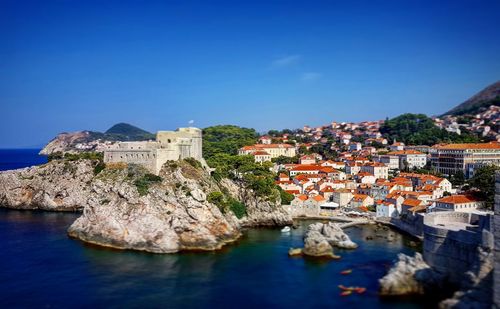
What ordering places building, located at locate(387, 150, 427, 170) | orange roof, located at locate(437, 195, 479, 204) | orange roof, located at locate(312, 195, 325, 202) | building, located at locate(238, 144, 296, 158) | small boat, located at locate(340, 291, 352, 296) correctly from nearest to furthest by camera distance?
small boat, located at locate(340, 291, 352, 296) < orange roof, located at locate(437, 195, 479, 204) < orange roof, located at locate(312, 195, 325, 202) < building, located at locate(387, 150, 427, 170) < building, located at locate(238, 144, 296, 158)

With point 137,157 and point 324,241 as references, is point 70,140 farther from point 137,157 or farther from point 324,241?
point 324,241

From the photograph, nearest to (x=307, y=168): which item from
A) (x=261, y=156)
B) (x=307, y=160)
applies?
(x=307, y=160)

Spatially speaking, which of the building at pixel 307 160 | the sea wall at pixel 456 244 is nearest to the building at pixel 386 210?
the sea wall at pixel 456 244

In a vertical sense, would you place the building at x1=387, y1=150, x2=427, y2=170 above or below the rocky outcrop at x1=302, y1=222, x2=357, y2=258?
above

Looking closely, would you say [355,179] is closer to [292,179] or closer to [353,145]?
[292,179]

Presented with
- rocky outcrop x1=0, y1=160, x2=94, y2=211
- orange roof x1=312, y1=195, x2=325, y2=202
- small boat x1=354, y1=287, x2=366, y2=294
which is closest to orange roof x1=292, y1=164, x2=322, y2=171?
orange roof x1=312, y1=195, x2=325, y2=202

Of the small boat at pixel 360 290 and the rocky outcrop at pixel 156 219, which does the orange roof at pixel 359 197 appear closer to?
the rocky outcrop at pixel 156 219

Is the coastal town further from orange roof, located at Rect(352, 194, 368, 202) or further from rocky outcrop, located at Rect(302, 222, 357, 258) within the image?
rocky outcrop, located at Rect(302, 222, 357, 258)
